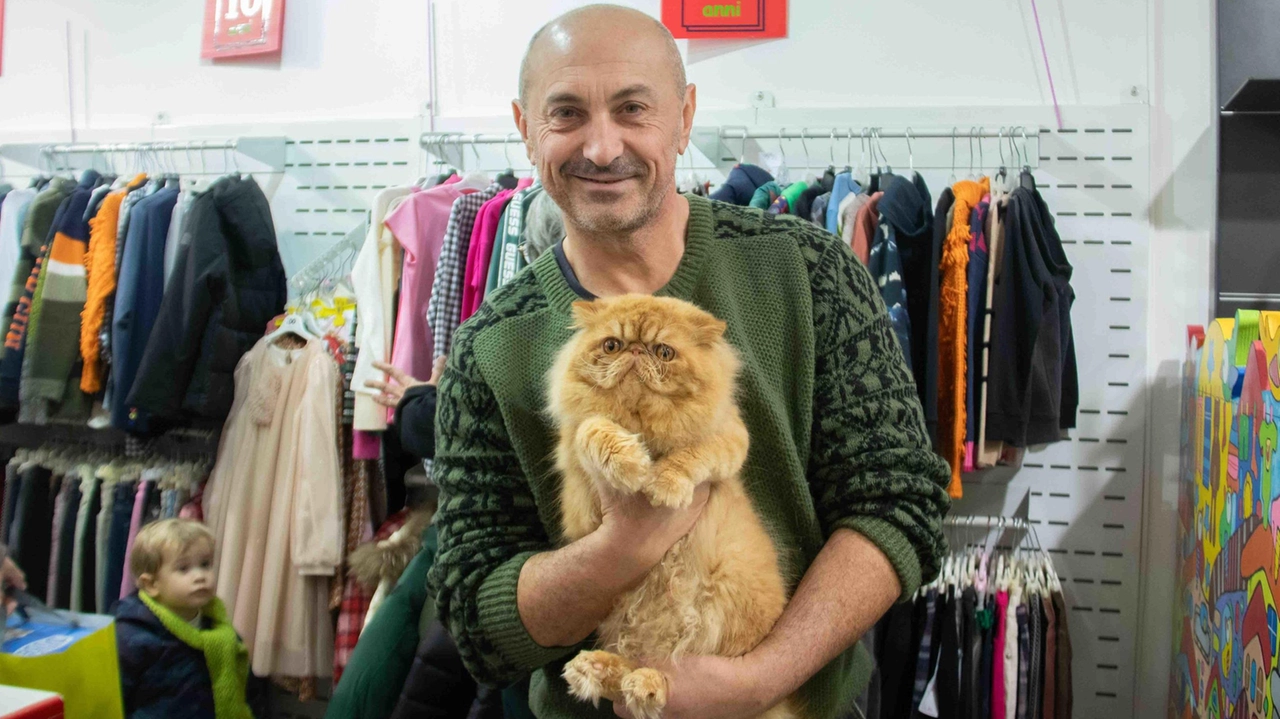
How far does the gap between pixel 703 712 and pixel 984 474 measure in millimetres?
2216

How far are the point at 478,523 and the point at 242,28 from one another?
3172 mm

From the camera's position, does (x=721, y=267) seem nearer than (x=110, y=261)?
Yes

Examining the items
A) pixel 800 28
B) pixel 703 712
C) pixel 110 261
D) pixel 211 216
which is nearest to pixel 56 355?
pixel 110 261

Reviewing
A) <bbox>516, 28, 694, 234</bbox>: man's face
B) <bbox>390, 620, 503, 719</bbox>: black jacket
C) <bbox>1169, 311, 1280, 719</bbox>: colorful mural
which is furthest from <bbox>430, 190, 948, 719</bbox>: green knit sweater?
<bbox>390, 620, 503, 719</bbox>: black jacket

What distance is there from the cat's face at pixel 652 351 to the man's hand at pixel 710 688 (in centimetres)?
29

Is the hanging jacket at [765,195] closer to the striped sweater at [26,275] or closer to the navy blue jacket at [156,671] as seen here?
the navy blue jacket at [156,671]

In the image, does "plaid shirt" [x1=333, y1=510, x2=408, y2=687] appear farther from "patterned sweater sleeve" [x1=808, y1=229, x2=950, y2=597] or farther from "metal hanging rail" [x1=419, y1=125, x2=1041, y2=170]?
"patterned sweater sleeve" [x1=808, y1=229, x2=950, y2=597]

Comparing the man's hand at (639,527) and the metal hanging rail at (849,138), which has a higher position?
the metal hanging rail at (849,138)

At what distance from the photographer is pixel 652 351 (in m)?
1.00

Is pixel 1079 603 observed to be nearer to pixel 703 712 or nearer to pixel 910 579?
pixel 910 579

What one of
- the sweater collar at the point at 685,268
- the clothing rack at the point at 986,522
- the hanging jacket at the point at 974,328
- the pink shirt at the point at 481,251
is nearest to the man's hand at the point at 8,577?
the pink shirt at the point at 481,251

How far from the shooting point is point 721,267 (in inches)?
46.9

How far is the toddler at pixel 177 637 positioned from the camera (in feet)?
8.07

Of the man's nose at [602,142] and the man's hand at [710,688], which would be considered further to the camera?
the man's nose at [602,142]
